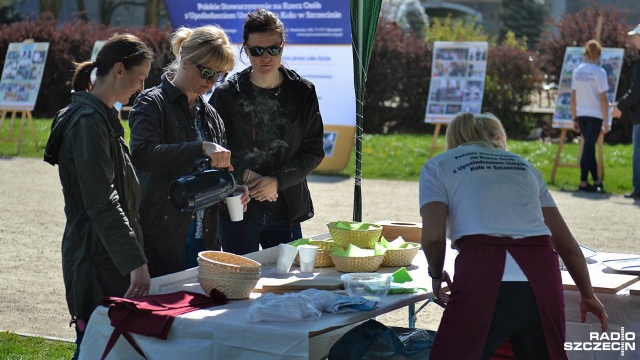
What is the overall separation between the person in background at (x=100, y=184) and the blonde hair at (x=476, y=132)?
109cm

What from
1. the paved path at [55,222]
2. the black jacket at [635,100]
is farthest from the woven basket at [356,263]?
the black jacket at [635,100]

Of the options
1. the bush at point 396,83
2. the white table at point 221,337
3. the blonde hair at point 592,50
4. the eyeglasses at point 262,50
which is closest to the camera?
the white table at point 221,337

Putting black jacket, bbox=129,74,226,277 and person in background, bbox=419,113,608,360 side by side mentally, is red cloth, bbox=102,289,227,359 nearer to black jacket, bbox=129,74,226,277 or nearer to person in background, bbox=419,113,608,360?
black jacket, bbox=129,74,226,277

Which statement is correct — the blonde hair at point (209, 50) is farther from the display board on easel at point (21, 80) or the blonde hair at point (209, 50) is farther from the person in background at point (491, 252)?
the display board on easel at point (21, 80)

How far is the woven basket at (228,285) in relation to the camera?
3.16 m

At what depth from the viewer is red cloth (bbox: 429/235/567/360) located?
2848 mm

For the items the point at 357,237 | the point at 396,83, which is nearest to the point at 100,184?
the point at 357,237

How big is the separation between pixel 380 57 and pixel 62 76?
6670 millimetres

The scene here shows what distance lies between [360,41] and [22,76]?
37.1ft


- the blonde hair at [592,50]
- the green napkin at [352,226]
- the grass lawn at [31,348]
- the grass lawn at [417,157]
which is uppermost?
the blonde hair at [592,50]

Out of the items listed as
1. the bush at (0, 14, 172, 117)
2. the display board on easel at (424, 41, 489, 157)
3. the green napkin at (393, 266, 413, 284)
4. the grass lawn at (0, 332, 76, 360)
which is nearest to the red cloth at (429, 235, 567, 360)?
the green napkin at (393, 266, 413, 284)

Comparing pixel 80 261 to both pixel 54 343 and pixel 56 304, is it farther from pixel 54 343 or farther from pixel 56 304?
pixel 56 304

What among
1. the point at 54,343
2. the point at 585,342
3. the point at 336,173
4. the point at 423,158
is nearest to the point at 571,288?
the point at 585,342

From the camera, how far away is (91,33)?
20.1 meters
